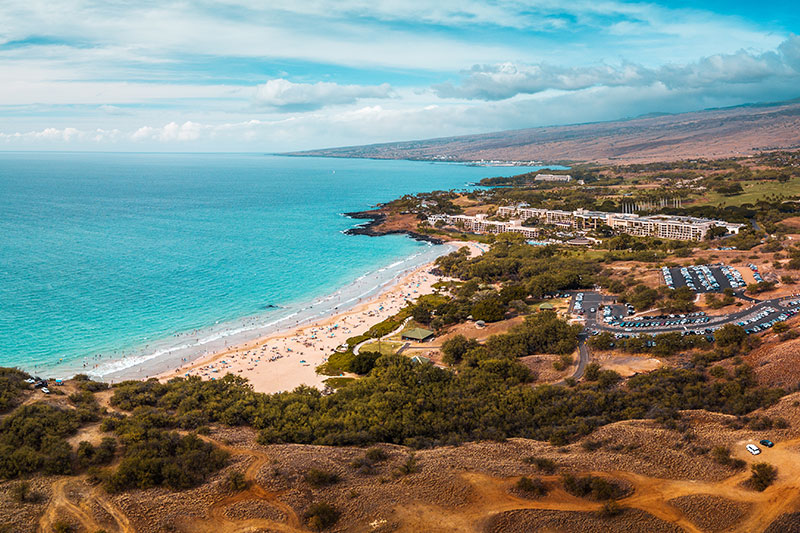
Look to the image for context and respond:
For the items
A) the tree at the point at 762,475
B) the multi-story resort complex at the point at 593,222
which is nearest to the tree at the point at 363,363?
the tree at the point at 762,475

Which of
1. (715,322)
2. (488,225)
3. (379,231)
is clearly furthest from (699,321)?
(379,231)

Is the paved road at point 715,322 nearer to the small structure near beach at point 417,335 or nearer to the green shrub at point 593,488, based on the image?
the small structure near beach at point 417,335

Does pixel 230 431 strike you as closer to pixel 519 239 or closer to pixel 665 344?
pixel 665 344

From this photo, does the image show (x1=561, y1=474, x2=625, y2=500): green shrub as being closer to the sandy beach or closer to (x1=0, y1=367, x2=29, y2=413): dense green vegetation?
the sandy beach

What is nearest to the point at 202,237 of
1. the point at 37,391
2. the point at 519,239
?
the point at 519,239

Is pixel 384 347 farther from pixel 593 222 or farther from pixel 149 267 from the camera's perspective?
pixel 593 222

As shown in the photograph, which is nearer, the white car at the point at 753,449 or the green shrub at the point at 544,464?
the green shrub at the point at 544,464
